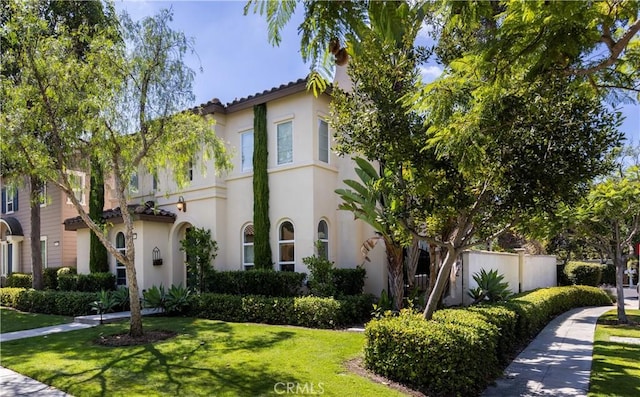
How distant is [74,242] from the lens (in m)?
23.5

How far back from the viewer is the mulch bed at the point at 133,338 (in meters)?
10.4

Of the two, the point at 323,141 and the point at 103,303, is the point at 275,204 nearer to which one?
the point at 323,141

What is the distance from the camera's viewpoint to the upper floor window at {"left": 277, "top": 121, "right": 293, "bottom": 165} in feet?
53.2

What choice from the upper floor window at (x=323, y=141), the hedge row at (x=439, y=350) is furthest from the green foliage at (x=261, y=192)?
the hedge row at (x=439, y=350)

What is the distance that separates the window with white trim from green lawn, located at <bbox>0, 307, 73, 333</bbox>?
8.02 metres

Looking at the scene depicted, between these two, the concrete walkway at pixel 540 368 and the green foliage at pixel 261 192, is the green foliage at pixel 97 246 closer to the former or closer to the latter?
the concrete walkway at pixel 540 368

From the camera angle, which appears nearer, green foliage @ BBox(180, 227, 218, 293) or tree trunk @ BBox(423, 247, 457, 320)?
→ tree trunk @ BBox(423, 247, 457, 320)

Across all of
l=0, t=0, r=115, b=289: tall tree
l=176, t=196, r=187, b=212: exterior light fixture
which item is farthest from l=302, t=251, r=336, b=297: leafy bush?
l=0, t=0, r=115, b=289: tall tree

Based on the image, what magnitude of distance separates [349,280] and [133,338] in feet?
22.3

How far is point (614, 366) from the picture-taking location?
29.4ft

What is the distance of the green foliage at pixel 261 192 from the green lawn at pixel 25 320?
21.6ft

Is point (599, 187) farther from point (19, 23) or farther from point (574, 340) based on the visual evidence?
point (19, 23)

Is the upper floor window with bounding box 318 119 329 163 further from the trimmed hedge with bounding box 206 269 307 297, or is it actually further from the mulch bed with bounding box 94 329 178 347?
the mulch bed with bounding box 94 329 178 347

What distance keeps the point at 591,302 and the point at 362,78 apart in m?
19.2
